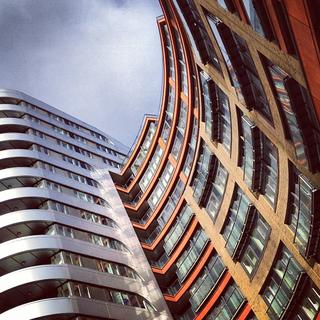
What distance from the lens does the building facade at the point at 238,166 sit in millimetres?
16438

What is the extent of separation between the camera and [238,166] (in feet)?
93.7

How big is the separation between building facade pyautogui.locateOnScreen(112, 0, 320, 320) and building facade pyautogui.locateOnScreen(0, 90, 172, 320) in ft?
13.7

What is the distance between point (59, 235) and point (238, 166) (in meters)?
15.4

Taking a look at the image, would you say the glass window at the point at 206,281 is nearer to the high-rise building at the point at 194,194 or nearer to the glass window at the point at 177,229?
the high-rise building at the point at 194,194

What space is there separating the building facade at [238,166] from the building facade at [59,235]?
4170 mm

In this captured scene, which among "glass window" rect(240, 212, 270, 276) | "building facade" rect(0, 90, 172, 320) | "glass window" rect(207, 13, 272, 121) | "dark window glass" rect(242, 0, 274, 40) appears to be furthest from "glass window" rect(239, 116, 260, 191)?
"building facade" rect(0, 90, 172, 320)

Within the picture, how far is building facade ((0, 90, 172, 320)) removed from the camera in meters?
28.0

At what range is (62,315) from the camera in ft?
84.9

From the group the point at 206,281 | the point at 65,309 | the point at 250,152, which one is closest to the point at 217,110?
the point at 250,152

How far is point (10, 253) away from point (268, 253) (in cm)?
1805

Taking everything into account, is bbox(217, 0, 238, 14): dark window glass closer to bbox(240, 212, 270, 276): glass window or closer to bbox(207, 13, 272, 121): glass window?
bbox(207, 13, 272, 121): glass window

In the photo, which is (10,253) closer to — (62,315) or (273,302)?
(62,315)

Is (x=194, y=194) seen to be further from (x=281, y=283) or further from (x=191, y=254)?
(x=281, y=283)

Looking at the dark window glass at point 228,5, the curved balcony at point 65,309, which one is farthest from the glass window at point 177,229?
the dark window glass at point 228,5
